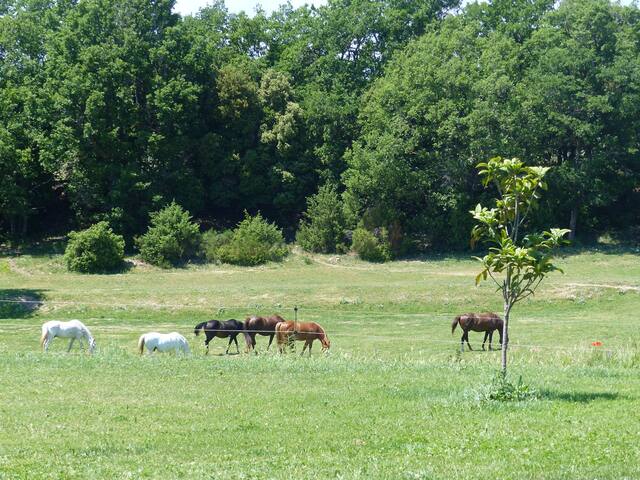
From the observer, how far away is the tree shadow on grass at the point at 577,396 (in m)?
13.7

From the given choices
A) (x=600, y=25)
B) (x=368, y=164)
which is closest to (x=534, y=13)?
(x=600, y=25)

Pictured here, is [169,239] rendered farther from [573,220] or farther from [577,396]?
[577,396]

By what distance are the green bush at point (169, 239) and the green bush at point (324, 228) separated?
810cm

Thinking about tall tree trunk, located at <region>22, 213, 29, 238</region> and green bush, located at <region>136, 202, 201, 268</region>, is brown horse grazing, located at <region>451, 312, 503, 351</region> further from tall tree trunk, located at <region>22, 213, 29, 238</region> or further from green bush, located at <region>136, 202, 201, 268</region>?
tall tree trunk, located at <region>22, 213, 29, 238</region>

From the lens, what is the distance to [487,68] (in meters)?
61.3

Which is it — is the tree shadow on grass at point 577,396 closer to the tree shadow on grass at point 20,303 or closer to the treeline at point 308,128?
the tree shadow on grass at point 20,303

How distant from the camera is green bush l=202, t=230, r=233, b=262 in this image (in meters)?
56.0

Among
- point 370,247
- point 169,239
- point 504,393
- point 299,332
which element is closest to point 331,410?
point 504,393

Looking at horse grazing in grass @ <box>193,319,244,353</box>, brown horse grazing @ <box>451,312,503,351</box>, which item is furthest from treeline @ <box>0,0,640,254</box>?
horse grazing in grass @ <box>193,319,244,353</box>

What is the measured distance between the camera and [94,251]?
170 feet

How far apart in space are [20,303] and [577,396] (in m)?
30.7

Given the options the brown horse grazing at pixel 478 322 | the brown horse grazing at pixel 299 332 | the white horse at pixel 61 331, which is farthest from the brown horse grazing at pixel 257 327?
the brown horse grazing at pixel 478 322

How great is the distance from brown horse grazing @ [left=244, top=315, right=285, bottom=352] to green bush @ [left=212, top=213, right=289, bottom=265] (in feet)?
88.1

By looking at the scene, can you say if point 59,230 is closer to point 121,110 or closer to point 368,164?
point 121,110
